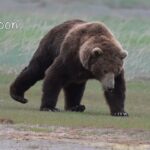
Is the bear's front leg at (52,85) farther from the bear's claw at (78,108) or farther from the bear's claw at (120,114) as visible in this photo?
the bear's claw at (120,114)

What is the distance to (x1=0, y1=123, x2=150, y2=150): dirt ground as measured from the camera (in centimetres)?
1052

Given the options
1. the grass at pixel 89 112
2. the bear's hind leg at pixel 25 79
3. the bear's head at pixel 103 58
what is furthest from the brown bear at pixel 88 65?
the bear's hind leg at pixel 25 79

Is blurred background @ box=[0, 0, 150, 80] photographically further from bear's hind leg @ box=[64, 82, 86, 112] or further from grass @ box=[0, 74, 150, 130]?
bear's hind leg @ box=[64, 82, 86, 112]

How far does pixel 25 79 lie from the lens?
1680 cm

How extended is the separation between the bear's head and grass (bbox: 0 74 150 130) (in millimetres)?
672

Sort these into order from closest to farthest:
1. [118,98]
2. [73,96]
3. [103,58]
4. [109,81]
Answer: [109,81]
[103,58]
[118,98]
[73,96]

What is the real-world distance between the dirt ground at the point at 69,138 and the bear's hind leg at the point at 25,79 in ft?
13.6

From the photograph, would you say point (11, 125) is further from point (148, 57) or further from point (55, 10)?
point (55, 10)

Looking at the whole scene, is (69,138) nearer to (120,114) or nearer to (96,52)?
(96,52)

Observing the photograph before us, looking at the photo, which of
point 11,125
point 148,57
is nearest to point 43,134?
point 11,125

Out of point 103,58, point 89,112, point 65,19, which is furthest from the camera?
point 65,19

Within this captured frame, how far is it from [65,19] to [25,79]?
10.4 metres

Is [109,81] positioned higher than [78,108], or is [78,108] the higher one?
[109,81]

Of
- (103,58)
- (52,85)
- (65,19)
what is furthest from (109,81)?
(65,19)
